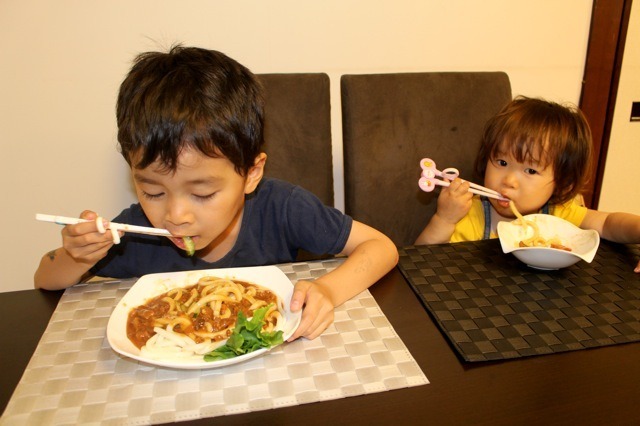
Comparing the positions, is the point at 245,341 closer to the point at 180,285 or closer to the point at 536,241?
the point at 180,285

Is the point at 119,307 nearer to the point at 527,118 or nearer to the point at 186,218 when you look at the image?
the point at 186,218

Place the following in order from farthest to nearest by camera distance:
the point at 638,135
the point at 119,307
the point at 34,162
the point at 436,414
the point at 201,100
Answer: the point at 638,135 < the point at 34,162 < the point at 201,100 < the point at 119,307 < the point at 436,414

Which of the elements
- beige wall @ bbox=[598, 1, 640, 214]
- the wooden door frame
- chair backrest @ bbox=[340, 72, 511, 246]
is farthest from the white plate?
beige wall @ bbox=[598, 1, 640, 214]

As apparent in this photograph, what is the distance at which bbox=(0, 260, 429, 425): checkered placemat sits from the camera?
2.07 ft

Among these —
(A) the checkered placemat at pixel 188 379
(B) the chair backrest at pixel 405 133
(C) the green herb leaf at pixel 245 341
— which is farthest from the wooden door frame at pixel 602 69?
(C) the green herb leaf at pixel 245 341

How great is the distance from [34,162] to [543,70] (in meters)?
2.01

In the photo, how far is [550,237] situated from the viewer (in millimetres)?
1154

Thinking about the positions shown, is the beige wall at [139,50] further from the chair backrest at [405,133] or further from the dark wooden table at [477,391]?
the dark wooden table at [477,391]

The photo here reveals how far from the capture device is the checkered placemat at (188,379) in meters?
0.63

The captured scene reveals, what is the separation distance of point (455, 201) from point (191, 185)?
774 millimetres

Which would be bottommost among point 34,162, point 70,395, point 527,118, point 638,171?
point 638,171

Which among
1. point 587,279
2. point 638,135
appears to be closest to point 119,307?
point 587,279

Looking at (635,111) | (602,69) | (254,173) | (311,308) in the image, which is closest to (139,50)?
(254,173)

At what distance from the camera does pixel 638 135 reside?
2.19 m
